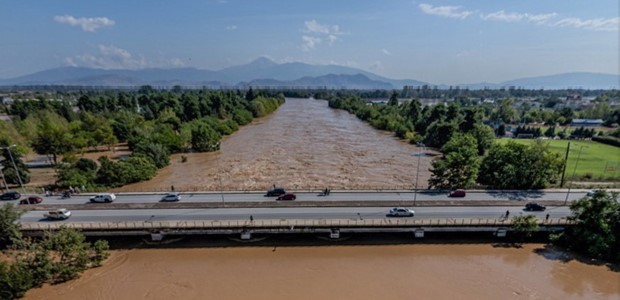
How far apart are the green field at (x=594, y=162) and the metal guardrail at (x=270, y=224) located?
25.6 metres

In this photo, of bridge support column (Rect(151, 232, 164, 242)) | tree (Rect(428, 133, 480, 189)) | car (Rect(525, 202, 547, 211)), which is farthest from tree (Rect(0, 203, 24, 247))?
car (Rect(525, 202, 547, 211))

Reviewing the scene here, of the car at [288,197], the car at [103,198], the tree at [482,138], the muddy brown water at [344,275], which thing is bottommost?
the muddy brown water at [344,275]

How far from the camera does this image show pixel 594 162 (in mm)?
61156

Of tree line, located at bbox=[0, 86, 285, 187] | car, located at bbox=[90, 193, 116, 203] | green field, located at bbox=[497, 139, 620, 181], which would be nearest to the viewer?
car, located at bbox=[90, 193, 116, 203]

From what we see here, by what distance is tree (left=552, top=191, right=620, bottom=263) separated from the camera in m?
29.7

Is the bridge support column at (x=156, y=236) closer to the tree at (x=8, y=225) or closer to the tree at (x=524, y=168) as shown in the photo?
the tree at (x=8, y=225)

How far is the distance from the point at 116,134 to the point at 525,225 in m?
88.4

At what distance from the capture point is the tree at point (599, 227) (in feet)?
97.4

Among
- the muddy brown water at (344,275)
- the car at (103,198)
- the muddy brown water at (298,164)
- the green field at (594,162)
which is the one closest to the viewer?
the muddy brown water at (344,275)

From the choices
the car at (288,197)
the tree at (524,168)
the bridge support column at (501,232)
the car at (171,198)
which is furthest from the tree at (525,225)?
the car at (171,198)

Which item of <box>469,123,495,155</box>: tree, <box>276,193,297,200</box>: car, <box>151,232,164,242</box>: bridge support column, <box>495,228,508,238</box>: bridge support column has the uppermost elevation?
<box>469,123,495,155</box>: tree

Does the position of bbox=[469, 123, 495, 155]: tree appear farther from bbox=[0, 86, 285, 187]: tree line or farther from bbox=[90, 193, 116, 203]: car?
bbox=[90, 193, 116, 203]: car

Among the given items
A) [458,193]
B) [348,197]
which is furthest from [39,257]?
[458,193]

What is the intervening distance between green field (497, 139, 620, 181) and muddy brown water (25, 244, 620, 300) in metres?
27.3
